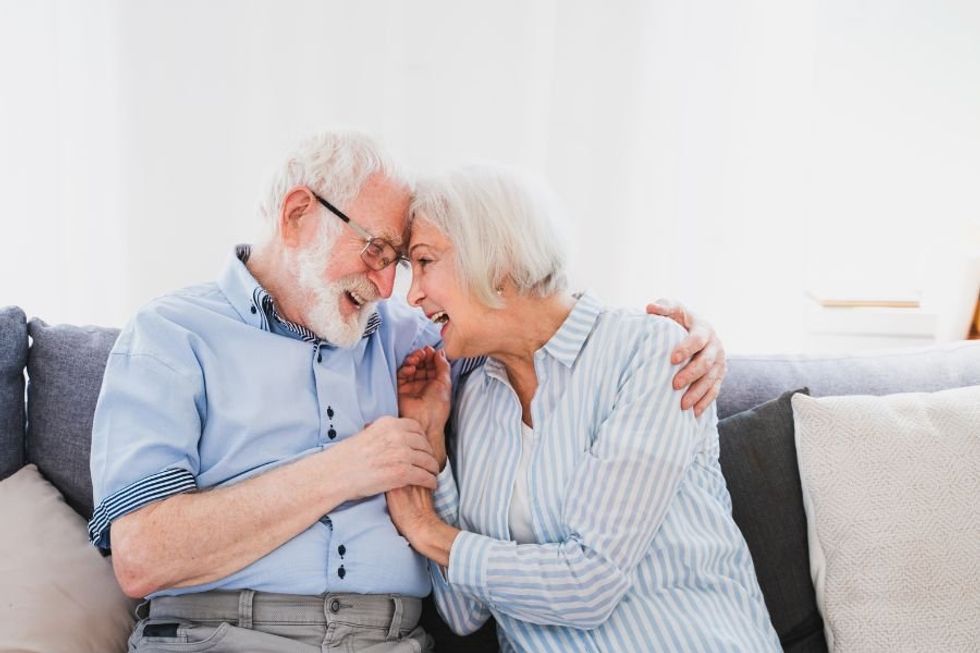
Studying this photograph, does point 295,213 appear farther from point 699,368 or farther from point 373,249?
point 699,368

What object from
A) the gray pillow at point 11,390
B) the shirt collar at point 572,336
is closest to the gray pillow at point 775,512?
the shirt collar at point 572,336

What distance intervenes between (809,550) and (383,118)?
153cm

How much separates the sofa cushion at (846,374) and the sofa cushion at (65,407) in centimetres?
133

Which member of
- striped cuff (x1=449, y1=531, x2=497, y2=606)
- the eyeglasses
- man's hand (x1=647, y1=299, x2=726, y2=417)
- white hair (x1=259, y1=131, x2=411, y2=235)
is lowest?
striped cuff (x1=449, y1=531, x2=497, y2=606)

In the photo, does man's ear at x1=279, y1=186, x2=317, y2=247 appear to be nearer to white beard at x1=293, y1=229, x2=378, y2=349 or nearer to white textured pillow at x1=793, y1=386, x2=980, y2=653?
white beard at x1=293, y1=229, x2=378, y2=349

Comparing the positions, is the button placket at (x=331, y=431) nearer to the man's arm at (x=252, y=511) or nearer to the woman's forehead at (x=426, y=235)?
the man's arm at (x=252, y=511)

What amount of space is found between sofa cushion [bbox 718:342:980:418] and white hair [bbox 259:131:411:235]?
881mm

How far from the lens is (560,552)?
1.47m

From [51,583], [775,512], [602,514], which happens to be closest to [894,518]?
[775,512]

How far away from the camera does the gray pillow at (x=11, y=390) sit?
1779 millimetres

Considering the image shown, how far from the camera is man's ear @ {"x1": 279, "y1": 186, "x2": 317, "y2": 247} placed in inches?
64.7

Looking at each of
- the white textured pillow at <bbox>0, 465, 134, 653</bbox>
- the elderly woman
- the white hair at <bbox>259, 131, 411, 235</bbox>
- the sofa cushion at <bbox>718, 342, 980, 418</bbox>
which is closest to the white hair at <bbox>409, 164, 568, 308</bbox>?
the elderly woman

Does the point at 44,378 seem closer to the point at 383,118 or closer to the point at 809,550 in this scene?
the point at 383,118

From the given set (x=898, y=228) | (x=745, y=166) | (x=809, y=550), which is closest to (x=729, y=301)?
(x=745, y=166)
